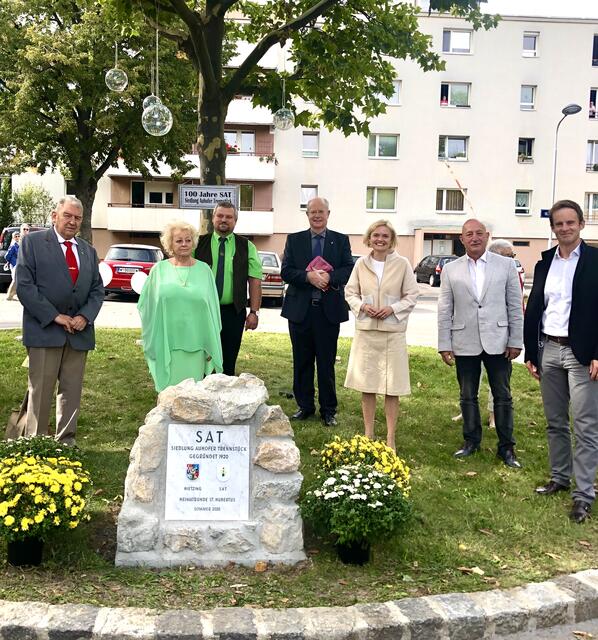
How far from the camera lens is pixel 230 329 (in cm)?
618

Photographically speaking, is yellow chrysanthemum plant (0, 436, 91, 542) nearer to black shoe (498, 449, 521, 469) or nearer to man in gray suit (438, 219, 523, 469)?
man in gray suit (438, 219, 523, 469)

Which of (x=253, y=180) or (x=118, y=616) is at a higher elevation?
(x=253, y=180)

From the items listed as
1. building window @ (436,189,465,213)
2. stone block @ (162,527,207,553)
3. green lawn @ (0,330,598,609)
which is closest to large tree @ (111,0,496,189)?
green lawn @ (0,330,598,609)

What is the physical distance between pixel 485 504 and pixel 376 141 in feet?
104

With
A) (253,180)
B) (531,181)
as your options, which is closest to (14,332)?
(253,180)

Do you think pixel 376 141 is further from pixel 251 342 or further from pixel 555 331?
pixel 555 331

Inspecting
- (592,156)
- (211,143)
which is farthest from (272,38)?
(592,156)

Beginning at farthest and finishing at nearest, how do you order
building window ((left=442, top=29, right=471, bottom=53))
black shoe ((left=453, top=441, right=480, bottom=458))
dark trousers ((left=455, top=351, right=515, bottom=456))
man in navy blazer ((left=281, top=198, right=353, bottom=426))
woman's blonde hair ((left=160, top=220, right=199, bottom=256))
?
building window ((left=442, top=29, right=471, bottom=53)), man in navy blazer ((left=281, top=198, right=353, bottom=426)), black shoe ((left=453, top=441, right=480, bottom=458)), dark trousers ((left=455, top=351, right=515, bottom=456)), woman's blonde hair ((left=160, top=220, right=199, bottom=256))

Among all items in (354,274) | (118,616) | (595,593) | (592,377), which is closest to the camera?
(118,616)

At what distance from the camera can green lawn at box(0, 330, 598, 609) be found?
356 cm

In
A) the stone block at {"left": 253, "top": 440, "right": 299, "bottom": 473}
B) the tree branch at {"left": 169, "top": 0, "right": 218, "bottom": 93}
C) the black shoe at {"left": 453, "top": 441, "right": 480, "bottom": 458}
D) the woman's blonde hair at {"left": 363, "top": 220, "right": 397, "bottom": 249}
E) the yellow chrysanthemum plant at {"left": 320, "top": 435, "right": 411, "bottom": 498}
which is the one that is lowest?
the black shoe at {"left": 453, "top": 441, "right": 480, "bottom": 458}

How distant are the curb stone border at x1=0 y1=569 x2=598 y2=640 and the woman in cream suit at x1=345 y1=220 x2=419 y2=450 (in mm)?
2299

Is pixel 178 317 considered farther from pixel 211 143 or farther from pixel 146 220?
pixel 146 220

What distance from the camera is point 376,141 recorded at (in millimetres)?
34625
